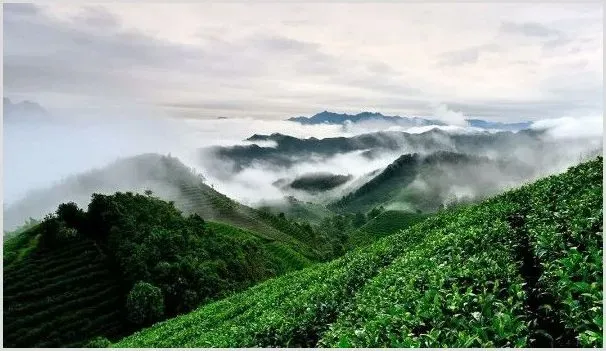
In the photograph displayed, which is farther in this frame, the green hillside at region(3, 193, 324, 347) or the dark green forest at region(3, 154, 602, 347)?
the green hillside at region(3, 193, 324, 347)

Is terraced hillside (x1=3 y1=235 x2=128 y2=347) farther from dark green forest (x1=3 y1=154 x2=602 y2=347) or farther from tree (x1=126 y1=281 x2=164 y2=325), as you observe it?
dark green forest (x1=3 y1=154 x2=602 y2=347)

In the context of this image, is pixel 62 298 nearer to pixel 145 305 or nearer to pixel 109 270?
pixel 109 270

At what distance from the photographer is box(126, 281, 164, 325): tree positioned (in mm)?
75438

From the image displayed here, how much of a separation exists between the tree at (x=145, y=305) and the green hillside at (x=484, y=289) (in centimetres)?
5608

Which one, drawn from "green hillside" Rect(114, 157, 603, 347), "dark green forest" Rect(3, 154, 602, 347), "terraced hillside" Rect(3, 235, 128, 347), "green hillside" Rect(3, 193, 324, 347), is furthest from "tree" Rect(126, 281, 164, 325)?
"green hillside" Rect(114, 157, 603, 347)

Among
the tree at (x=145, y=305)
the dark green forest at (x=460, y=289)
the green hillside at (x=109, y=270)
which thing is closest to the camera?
the dark green forest at (x=460, y=289)

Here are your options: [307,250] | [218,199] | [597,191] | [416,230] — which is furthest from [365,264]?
[218,199]

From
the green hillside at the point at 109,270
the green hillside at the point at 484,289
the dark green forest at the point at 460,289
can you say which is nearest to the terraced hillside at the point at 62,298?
the green hillside at the point at 109,270

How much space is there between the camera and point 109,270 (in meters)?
89.2

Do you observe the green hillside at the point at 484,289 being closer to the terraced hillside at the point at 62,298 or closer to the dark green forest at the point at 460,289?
the dark green forest at the point at 460,289

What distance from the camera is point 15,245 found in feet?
302

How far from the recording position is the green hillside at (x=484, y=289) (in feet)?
33.3

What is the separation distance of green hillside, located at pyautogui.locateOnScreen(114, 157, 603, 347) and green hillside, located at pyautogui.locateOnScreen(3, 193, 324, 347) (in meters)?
54.6

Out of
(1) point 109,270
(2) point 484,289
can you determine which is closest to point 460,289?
(2) point 484,289
